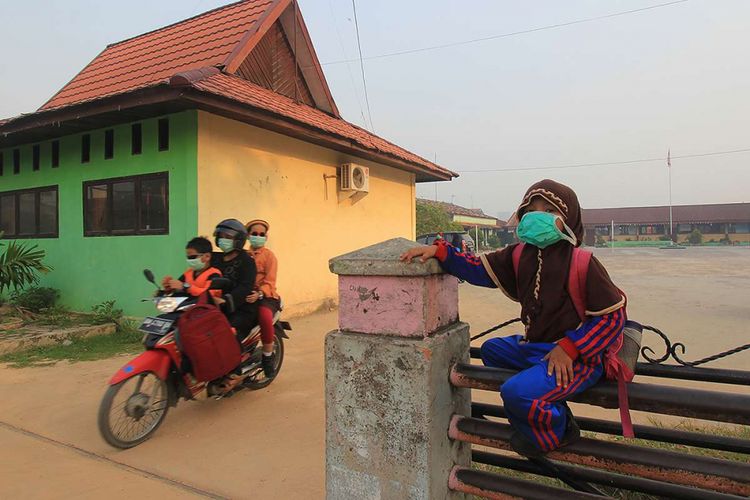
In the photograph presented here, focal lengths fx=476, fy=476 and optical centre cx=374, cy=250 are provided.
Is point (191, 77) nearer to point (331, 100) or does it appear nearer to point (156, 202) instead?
point (156, 202)

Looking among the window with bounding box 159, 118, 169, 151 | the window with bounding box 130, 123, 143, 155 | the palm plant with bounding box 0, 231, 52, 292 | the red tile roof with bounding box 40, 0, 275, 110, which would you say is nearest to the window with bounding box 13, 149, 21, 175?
the red tile roof with bounding box 40, 0, 275, 110

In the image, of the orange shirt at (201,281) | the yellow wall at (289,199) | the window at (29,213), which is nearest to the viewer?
the orange shirt at (201,281)

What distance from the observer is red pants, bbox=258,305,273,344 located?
432 cm

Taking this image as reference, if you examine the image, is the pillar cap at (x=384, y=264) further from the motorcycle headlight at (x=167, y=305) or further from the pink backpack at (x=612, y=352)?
the motorcycle headlight at (x=167, y=305)

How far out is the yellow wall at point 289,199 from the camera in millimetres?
6879

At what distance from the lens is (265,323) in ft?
14.2

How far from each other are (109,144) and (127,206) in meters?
1.09

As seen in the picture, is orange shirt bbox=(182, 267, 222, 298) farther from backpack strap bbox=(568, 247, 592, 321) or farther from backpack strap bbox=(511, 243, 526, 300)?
backpack strap bbox=(568, 247, 592, 321)

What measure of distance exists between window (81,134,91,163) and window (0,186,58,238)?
988 millimetres

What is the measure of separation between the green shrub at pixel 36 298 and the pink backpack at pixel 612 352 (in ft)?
29.2

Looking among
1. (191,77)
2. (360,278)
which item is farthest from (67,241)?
(360,278)

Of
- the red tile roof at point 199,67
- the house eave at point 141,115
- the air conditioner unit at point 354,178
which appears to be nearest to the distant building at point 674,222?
the air conditioner unit at point 354,178

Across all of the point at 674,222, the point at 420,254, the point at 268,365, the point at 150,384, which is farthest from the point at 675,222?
the point at 420,254

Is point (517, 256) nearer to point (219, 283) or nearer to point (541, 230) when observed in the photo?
point (541, 230)
